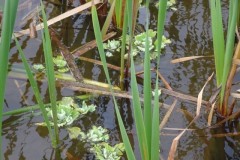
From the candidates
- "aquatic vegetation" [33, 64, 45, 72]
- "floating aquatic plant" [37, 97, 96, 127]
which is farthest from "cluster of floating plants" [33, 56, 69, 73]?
"floating aquatic plant" [37, 97, 96, 127]

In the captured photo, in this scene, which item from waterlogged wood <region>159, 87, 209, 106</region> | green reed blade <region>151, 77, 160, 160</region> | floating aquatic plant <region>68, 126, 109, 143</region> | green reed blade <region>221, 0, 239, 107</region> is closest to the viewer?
green reed blade <region>151, 77, 160, 160</region>

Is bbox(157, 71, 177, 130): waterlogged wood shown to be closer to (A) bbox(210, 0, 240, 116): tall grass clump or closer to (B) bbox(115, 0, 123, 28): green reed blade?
(A) bbox(210, 0, 240, 116): tall grass clump

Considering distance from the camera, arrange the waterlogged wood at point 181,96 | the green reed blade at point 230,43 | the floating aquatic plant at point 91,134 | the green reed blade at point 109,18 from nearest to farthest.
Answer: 1. the green reed blade at point 230,43
2. the floating aquatic plant at point 91,134
3. the waterlogged wood at point 181,96
4. the green reed blade at point 109,18

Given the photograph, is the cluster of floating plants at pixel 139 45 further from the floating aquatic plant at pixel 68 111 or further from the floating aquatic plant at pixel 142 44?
the floating aquatic plant at pixel 68 111

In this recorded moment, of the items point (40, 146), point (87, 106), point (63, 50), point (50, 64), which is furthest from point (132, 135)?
point (63, 50)

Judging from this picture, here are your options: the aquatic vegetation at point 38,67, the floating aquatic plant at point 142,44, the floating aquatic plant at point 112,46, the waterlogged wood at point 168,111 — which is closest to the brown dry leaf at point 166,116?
the waterlogged wood at point 168,111

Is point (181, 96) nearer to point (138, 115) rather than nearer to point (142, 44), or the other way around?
point (142, 44)

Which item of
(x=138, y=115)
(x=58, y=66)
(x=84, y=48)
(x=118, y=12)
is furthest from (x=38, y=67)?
(x=138, y=115)

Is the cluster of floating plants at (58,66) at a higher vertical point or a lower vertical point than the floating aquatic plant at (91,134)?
higher
